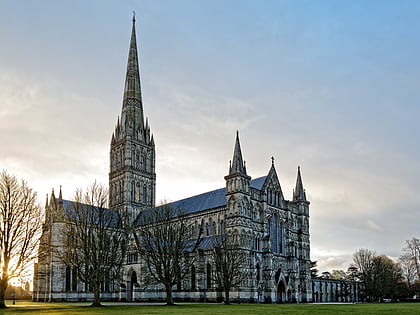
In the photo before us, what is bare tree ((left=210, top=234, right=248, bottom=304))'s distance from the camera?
188 feet

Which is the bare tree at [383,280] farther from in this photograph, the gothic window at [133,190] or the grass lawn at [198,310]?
the gothic window at [133,190]

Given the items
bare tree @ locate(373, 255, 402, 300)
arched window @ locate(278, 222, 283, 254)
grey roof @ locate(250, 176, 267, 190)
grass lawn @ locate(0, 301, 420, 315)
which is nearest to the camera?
grass lawn @ locate(0, 301, 420, 315)

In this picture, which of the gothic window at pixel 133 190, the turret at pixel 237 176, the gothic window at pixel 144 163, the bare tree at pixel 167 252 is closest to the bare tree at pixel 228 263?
the bare tree at pixel 167 252

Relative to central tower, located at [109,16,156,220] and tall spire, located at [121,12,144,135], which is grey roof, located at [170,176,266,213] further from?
tall spire, located at [121,12,144,135]

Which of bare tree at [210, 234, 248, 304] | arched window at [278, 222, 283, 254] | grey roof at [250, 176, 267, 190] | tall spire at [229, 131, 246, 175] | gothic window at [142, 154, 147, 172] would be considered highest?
gothic window at [142, 154, 147, 172]

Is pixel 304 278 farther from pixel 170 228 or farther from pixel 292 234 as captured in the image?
pixel 170 228

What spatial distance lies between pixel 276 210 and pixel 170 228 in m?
24.9

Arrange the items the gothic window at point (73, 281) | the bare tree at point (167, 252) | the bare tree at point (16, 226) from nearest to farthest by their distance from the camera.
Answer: the bare tree at point (16, 226) < the bare tree at point (167, 252) < the gothic window at point (73, 281)

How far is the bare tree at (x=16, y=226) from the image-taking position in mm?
44781

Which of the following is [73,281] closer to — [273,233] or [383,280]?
[273,233]

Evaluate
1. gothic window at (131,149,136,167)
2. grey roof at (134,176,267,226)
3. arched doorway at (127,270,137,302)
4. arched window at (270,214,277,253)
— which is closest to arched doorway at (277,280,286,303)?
arched window at (270,214,277,253)

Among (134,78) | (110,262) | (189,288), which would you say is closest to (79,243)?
(110,262)

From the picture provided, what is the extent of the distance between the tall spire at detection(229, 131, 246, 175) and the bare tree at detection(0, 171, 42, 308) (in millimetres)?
32331

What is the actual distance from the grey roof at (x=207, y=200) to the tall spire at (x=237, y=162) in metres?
6.85
